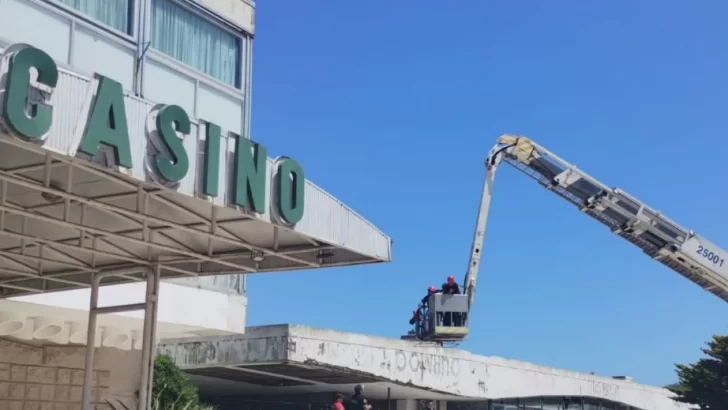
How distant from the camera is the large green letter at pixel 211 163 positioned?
9719 mm

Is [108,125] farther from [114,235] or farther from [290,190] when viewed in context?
[114,235]

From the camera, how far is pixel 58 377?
17516 mm

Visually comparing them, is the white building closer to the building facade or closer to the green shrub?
the building facade

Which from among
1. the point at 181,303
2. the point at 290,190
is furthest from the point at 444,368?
the point at 290,190

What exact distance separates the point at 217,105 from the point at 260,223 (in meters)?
5.52

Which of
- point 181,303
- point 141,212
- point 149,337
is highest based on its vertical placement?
point 141,212

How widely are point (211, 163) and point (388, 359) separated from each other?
14.9 m

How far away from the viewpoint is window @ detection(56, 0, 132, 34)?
13672 millimetres

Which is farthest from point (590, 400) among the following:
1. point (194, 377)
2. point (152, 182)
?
point (152, 182)

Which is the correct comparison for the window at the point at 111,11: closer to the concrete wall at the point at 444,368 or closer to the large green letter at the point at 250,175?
the large green letter at the point at 250,175

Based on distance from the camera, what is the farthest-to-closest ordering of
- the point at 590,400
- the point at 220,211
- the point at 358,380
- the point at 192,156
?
the point at 590,400, the point at 358,380, the point at 220,211, the point at 192,156

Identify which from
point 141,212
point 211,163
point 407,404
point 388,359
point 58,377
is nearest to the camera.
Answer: point 211,163

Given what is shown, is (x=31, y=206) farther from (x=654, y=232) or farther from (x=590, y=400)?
(x=590, y=400)

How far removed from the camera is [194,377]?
976 inches
